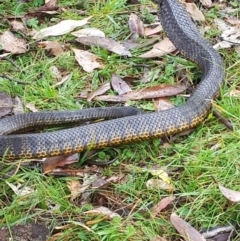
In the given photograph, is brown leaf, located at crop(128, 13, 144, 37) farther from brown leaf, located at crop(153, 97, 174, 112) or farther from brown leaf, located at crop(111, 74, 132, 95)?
brown leaf, located at crop(153, 97, 174, 112)

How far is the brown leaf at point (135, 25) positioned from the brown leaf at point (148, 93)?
97cm

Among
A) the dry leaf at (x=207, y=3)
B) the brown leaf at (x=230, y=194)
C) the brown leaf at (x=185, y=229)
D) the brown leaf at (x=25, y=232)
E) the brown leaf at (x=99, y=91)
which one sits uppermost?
the brown leaf at (x=230, y=194)

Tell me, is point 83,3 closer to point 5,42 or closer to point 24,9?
point 24,9

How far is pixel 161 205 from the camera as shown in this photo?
416 centimetres

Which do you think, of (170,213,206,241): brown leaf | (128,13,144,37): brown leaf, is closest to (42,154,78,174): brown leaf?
(170,213,206,241): brown leaf

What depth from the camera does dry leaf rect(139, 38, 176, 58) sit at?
579cm

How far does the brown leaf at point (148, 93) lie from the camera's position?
527 cm

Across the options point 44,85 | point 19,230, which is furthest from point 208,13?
point 19,230

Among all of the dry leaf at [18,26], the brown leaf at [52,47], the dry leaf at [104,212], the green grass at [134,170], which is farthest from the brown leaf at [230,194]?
the dry leaf at [18,26]

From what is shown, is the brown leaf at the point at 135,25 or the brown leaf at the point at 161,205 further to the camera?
the brown leaf at the point at 135,25

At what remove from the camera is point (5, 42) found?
5.98 m

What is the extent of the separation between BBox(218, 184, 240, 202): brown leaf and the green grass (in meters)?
0.04

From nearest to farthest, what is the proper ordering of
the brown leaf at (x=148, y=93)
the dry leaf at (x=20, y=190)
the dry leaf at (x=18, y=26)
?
the dry leaf at (x=20, y=190) → the brown leaf at (x=148, y=93) → the dry leaf at (x=18, y=26)

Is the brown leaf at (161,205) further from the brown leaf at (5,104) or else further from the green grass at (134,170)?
the brown leaf at (5,104)
